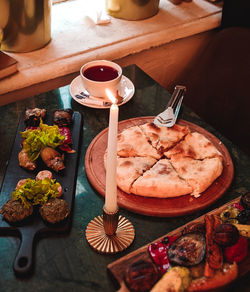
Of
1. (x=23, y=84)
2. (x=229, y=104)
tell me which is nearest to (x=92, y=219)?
(x=23, y=84)

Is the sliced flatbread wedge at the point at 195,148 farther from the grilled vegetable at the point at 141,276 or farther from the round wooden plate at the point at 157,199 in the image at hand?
the grilled vegetable at the point at 141,276

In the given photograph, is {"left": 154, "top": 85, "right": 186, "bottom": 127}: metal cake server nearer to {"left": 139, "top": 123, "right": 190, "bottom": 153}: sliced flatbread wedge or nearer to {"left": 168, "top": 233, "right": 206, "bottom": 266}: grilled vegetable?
{"left": 139, "top": 123, "right": 190, "bottom": 153}: sliced flatbread wedge

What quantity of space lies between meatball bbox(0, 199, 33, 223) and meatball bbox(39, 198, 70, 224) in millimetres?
45

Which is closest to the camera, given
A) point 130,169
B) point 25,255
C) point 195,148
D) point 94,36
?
point 25,255

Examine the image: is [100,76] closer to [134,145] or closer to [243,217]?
[134,145]

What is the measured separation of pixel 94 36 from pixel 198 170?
111 centimetres

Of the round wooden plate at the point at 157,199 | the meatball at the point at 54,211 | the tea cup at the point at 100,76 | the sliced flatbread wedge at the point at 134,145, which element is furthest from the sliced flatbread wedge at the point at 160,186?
the tea cup at the point at 100,76

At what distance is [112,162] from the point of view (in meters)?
0.91

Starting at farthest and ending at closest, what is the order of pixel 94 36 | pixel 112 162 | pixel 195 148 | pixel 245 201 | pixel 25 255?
pixel 94 36
pixel 195 148
pixel 245 201
pixel 25 255
pixel 112 162

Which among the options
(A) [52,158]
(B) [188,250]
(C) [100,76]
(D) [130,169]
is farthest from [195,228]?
(C) [100,76]

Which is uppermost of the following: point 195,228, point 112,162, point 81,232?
point 112,162

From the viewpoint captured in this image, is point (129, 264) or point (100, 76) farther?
point (100, 76)

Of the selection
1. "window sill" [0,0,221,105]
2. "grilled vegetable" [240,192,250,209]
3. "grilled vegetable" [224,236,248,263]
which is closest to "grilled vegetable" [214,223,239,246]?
"grilled vegetable" [224,236,248,263]

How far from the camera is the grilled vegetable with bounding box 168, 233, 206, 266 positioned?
3.22 ft
